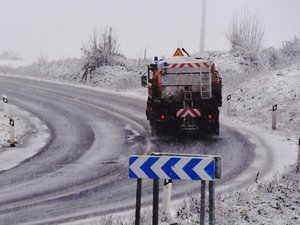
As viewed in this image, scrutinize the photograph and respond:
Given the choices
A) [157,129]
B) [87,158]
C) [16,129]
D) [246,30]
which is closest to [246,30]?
[246,30]

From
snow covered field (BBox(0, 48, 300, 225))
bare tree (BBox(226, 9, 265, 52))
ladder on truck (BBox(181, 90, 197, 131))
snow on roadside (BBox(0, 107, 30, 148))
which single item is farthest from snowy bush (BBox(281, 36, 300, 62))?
snow on roadside (BBox(0, 107, 30, 148))

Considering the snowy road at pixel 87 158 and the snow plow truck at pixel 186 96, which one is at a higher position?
the snow plow truck at pixel 186 96

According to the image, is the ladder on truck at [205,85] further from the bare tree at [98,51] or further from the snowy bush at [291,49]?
the snowy bush at [291,49]

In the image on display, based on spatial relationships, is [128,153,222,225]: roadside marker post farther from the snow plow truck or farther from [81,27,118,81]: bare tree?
[81,27,118,81]: bare tree

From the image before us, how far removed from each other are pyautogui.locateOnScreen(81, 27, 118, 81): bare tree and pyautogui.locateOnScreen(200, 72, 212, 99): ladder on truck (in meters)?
16.8

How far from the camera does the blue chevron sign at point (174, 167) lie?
20.3 feet

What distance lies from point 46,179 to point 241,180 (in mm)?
4293

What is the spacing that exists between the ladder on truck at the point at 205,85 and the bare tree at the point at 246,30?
17.4 meters

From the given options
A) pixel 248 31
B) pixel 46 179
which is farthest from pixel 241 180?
pixel 248 31

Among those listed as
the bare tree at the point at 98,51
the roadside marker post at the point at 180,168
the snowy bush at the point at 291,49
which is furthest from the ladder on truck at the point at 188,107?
the snowy bush at the point at 291,49

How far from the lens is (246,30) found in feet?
109

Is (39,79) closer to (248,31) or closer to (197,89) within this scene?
(248,31)

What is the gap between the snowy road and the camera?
938 centimetres

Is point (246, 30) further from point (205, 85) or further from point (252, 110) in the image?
point (205, 85)
